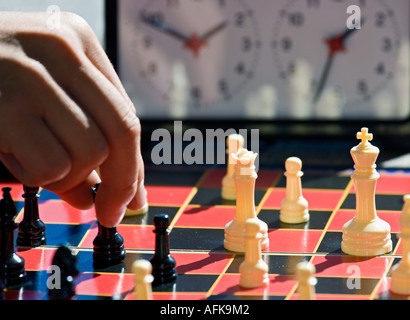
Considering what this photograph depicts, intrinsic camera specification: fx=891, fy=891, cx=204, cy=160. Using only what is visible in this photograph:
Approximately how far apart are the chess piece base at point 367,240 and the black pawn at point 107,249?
2.03 ft

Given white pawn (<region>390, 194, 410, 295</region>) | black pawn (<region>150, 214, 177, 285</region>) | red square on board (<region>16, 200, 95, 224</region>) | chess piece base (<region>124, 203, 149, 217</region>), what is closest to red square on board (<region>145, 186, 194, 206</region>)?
chess piece base (<region>124, 203, 149, 217</region>)

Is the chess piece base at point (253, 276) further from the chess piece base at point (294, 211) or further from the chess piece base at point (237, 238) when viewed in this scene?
the chess piece base at point (294, 211)

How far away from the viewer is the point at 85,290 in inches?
85.0

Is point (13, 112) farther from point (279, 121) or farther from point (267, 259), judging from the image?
point (279, 121)

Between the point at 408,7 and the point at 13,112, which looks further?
the point at 408,7

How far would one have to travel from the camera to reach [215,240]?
2596 mm

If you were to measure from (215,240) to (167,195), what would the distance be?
1.85 ft

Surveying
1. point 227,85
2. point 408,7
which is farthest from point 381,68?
point 227,85

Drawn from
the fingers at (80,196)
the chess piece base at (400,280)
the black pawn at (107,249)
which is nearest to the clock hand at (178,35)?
the black pawn at (107,249)

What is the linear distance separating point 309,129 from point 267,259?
5.06 ft

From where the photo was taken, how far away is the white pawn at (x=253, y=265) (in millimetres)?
2166

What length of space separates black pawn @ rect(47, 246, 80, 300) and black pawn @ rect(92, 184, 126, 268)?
0.19m

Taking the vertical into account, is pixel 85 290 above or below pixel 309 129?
below
